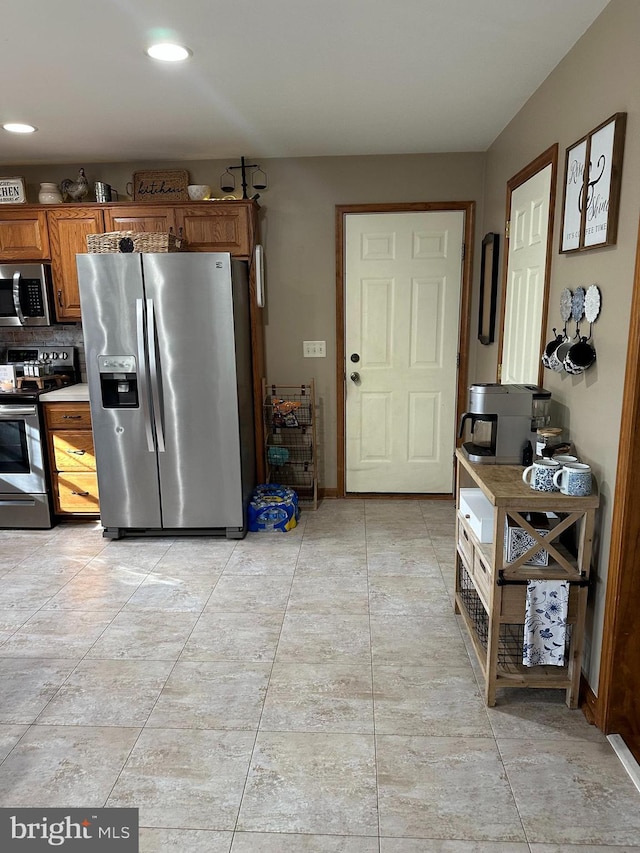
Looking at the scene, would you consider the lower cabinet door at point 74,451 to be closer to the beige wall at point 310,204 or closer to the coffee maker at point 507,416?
the beige wall at point 310,204

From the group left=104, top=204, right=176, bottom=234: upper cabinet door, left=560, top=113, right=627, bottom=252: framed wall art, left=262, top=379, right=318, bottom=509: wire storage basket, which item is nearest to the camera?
left=560, top=113, right=627, bottom=252: framed wall art

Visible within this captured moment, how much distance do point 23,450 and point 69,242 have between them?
144 cm

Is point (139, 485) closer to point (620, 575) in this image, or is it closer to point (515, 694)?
point (515, 694)

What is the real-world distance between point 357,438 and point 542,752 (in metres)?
2.66

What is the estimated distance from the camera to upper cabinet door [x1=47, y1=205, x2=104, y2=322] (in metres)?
3.86

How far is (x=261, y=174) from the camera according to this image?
398 cm

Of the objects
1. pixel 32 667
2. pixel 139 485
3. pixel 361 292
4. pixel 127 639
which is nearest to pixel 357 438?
pixel 361 292

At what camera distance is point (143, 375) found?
342 cm

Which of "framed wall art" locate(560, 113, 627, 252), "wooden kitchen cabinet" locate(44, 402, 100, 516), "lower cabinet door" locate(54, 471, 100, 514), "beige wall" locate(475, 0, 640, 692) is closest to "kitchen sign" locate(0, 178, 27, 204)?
"wooden kitchen cabinet" locate(44, 402, 100, 516)

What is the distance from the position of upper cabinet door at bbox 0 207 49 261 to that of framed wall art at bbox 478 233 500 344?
9.68 ft

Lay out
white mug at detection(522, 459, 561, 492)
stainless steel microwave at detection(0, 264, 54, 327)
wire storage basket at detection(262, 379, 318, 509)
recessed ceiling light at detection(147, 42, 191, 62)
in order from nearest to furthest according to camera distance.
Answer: white mug at detection(522, 459, 561, 492)
recessed ceiling light at detection(147, 42, 191, 62)
stainless steel microwave at detection(0, 264, 54, 327)
wire storage basket at detection(262, 379, 318, 509)

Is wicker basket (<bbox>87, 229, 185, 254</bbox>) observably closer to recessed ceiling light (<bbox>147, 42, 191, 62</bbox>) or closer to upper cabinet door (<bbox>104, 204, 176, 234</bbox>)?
upper cabinet door (<bbox>104, 204, 176, 234</bbox>)

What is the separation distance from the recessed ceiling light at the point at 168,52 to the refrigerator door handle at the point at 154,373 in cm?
131

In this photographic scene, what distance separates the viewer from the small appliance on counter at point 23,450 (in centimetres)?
373
